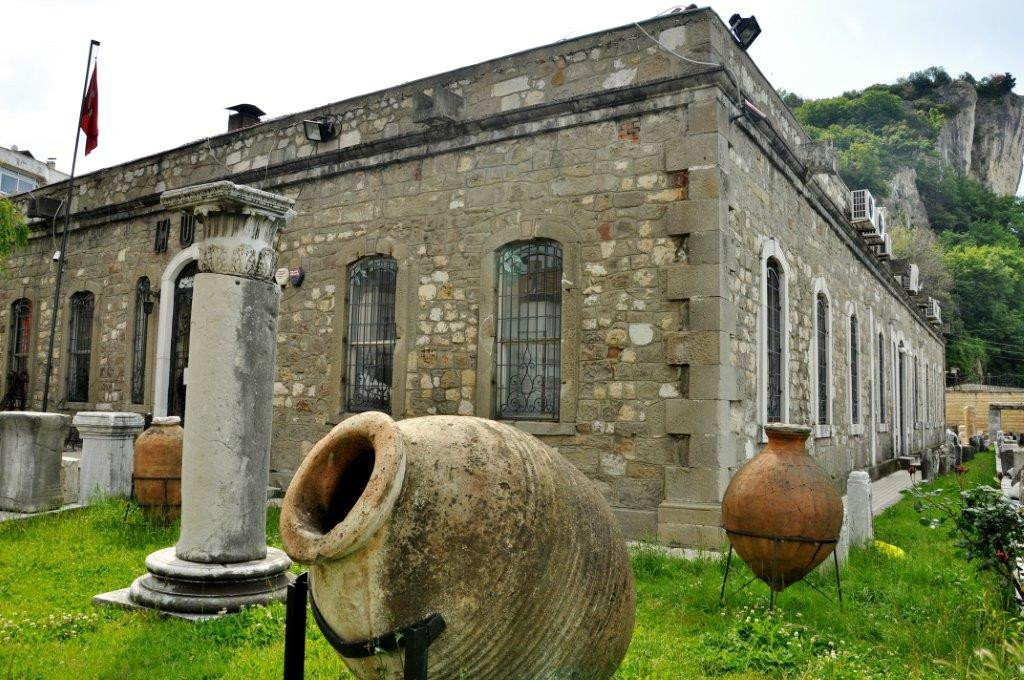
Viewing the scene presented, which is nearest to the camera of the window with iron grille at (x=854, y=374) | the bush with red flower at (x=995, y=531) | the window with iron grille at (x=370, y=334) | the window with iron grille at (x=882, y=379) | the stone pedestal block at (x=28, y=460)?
the bush with red flower at (x=995, y=531)

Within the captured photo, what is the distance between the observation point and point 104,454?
873 cm

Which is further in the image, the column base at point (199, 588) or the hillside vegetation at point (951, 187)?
the hillside vegetation at point (951, 187)

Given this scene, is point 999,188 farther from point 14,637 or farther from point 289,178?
point 14,637

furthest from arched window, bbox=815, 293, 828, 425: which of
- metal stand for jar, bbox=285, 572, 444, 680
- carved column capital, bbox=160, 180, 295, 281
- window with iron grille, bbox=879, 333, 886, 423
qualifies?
metal stand for jar, bbox=285, 572, 444, 680

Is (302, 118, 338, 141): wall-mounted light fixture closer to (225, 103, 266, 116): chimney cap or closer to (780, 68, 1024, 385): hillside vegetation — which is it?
(225, 103, 266, 116): chimney cap

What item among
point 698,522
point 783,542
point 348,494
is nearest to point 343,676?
point 348,494

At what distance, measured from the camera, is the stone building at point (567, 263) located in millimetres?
7395

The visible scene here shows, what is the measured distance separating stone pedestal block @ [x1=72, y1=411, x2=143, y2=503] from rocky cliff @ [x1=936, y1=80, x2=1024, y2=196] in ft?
200

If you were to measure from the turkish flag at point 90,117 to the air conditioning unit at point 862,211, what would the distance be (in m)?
13.5

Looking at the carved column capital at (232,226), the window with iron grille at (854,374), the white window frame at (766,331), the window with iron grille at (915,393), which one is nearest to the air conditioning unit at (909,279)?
the window with iron grille at (915,393)

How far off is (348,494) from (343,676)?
1.30 m

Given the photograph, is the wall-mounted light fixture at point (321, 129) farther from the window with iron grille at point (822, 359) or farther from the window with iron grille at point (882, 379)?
the window with iron grille at point (882, 379)

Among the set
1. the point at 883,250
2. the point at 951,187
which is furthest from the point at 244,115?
the point at 951,187

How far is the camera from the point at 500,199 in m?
8.53
